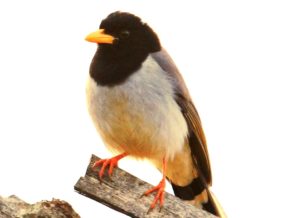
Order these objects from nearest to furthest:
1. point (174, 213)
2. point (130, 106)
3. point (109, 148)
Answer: point (174, 213) < point (130, 106) < point (109, 148)

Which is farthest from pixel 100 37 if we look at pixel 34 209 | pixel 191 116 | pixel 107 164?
pixel 34 209

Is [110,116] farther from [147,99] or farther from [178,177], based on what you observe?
[178,177]

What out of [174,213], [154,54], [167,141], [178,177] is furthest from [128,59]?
[174,213]

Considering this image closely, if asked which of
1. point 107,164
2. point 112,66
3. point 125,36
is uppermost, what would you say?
point 125,36

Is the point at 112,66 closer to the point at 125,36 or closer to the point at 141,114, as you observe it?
the point at 125,36

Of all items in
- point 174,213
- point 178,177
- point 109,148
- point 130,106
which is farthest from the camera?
point 178,177

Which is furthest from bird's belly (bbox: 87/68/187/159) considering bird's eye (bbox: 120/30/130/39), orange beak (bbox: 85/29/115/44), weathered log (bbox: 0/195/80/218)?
weathered log (bbox: 0/195/80/218)

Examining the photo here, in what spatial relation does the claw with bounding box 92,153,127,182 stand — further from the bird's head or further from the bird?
the bird's head
